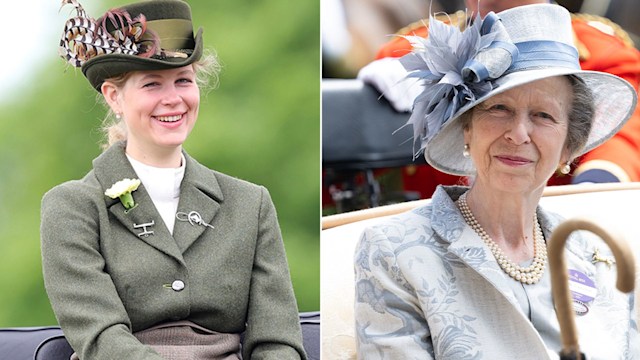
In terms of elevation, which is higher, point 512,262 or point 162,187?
point 162,187

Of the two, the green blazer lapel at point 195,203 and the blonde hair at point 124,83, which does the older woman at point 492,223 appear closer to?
the green blazer lapel at point 195,203

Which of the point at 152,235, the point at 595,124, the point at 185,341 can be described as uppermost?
the point at 595,124

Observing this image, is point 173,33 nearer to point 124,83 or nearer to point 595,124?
point 124,83

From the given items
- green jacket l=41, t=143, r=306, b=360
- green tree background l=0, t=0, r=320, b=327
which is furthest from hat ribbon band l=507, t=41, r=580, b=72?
green jacket l=41, t=143, r=306, b=360

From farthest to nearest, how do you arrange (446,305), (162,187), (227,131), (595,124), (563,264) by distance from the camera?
(227,131)
(595,124)
(162,187)
(446,305)
(563,264)

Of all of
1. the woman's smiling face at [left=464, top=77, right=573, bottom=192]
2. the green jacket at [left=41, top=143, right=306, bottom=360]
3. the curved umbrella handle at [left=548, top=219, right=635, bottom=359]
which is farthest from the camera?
the woman's smiling face at [left=464, top=77, right=573, bottom=192]

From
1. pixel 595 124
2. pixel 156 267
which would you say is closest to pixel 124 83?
pixel 156 267

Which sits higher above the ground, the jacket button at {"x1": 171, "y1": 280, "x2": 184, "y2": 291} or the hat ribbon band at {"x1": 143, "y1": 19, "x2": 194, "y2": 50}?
the hat ribbon band at {"x1": 143, "y1": 19, "x2": 194, "y2": 50}

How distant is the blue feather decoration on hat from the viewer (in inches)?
78.7

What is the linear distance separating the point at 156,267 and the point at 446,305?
2.11 feet

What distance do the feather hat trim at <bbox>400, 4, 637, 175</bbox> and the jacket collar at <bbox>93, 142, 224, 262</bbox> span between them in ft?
1.72

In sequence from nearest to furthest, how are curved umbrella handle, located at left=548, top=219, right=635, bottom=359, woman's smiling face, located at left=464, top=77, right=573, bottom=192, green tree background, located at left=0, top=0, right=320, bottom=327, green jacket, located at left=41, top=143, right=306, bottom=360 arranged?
1. curved umbrella handle, located at left=548, top=219, right=635, bottom=359
2. green jacket, located at left=41, top=143, right=306, bottom=360
3. woman's smiling face, located at left=464, top=77, right=573, bottom=192
4. green tree background, located at left=0, top=0, right=320, bottom=327

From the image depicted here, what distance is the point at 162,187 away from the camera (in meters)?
2.07

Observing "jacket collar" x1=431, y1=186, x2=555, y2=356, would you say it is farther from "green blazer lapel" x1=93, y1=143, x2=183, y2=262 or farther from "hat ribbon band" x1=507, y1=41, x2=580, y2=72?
"green blazer lapel" x1=93, y1=143, x2=183, y2=262
